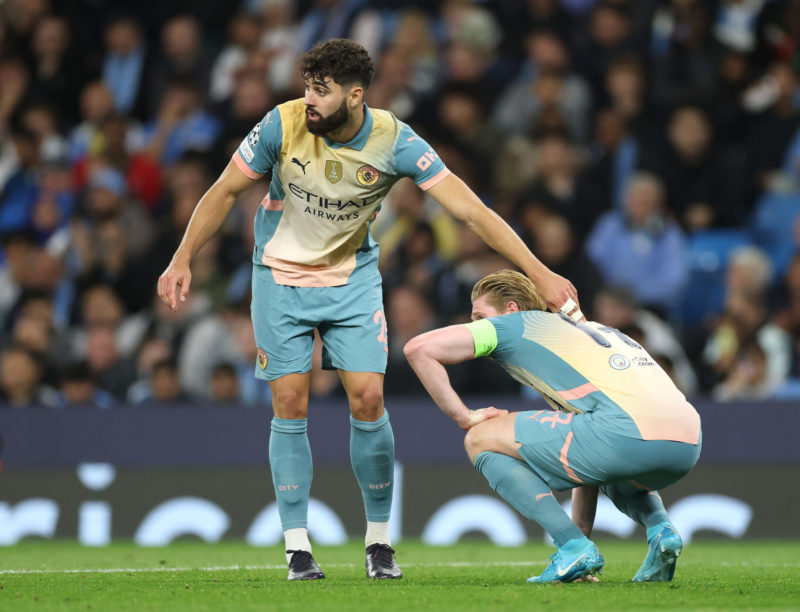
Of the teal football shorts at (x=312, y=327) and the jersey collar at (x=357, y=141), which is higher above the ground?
the jersey collar at (x=357, y=141)

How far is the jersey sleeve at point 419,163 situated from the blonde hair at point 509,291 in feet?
1.59

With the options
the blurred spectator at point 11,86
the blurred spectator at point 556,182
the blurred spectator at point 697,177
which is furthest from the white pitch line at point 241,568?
the blurred spectator at point 11,86

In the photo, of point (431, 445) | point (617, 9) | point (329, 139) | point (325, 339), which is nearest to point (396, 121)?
point (329, 139)

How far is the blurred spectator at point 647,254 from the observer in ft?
31.4

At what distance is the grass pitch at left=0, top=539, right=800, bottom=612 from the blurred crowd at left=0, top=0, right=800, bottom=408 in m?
2.09

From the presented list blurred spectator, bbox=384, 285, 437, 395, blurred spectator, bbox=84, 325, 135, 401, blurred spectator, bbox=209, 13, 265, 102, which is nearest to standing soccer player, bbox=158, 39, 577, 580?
blurred spectator, bbox=384, 285, 437, 395

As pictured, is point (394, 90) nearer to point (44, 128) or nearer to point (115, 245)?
point (115, 245)

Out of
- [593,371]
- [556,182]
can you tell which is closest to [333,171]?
[593,371]

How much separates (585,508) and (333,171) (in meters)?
1.77

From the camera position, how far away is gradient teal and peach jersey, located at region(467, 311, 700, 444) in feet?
15.6

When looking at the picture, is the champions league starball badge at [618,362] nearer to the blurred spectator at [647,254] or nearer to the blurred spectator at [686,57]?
the blurred spectator at [647,254]

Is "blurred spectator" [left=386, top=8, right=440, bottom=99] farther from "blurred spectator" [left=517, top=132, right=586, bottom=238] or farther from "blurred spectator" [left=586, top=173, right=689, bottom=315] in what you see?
"blurred spectator" [left=586, top=173, right=689, bottom=315]

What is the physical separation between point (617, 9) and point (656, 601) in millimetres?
7856

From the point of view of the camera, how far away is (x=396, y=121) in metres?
5.31
